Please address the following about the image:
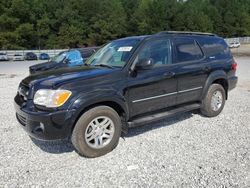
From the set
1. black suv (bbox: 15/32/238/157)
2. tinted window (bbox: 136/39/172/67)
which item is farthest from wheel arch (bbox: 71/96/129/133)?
tinted window (bbox: 136/39/172/67)

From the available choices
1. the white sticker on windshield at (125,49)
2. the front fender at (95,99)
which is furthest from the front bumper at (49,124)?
the white sticker on windshield at (125,49)

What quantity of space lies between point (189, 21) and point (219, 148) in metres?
73.2

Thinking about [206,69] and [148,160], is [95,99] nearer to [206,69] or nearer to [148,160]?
[148,160]

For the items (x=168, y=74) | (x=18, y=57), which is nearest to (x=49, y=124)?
(x=168, y=74)

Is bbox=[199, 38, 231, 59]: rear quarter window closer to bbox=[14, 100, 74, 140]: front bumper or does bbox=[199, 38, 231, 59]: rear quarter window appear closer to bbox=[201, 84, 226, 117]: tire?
bbox=[201, 84, 226, 117]: tire

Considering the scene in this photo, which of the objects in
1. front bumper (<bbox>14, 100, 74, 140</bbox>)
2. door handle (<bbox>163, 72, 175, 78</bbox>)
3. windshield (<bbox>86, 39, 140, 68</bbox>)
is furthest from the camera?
door handle (<bbox>163, 72, 175, 78</bbox>)

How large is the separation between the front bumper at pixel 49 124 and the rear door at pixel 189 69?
2317 mm

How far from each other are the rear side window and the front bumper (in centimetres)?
251

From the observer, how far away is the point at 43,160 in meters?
4.27

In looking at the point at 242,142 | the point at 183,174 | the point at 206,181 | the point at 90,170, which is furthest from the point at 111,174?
the point at 242,142

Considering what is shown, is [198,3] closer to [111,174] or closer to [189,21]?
[189,21]

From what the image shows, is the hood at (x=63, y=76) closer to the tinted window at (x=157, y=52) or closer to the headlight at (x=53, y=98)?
the headlight at (x=53, y=98)

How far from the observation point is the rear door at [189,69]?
5.34 m

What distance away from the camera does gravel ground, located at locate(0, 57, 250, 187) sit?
12.0ft
